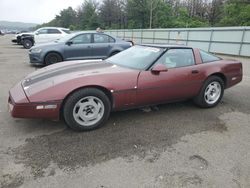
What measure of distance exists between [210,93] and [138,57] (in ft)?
5.50

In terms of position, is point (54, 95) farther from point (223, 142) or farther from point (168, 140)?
point (223, 142)

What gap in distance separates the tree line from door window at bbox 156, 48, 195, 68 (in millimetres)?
30826

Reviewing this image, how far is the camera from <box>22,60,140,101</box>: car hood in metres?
3.14

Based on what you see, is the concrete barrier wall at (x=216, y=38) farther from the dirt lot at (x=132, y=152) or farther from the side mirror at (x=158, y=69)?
the side mirror at (x=158, y=69)

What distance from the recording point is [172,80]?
12.9ft

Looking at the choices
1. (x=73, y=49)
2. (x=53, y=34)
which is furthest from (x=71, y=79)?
(x=53, y=34)

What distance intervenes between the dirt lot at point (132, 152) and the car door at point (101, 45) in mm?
5265

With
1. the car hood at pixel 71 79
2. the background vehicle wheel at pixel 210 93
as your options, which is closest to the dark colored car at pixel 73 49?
the car hood at pixel 71 79

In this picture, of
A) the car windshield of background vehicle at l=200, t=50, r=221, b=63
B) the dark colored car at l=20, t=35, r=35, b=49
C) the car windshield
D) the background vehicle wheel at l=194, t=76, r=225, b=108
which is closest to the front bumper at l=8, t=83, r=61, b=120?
the car windshield

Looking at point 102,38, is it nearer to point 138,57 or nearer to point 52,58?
point 52,58

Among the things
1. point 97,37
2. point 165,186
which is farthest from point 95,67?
point 97,37

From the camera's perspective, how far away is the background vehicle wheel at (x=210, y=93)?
14.5ft

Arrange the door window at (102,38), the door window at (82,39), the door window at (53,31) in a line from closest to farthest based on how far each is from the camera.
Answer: the door window at (82,39), the door window at (102,38), the door window at (53,31)

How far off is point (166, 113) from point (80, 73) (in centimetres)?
175
